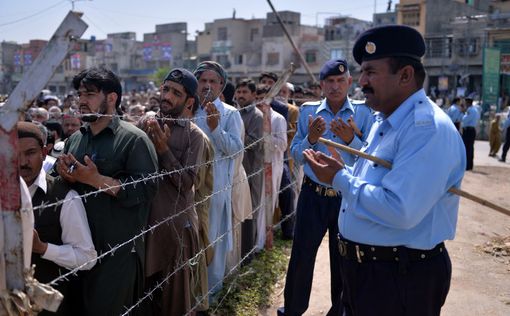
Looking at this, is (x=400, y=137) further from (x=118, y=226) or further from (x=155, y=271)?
(x=155, y=271)

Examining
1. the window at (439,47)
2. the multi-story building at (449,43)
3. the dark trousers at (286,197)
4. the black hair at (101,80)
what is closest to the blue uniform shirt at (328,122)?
the black hair at (101,80)

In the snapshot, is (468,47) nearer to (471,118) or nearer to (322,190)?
(471,118)

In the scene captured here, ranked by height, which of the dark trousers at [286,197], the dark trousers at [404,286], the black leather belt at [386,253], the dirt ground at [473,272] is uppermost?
the black leather belt at [386,253]

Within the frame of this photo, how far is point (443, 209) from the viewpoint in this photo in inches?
86.4

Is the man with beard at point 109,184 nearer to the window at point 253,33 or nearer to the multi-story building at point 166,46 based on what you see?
the window at point 253,33

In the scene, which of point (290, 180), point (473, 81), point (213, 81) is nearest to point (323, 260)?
point (290, 180)

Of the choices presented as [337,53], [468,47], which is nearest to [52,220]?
[468,47]

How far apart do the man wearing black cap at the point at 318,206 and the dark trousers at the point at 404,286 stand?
141 cm

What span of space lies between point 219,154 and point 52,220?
191 cm

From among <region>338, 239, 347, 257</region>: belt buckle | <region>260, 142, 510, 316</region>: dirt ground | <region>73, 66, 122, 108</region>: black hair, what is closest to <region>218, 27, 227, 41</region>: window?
<region>260, 142, 510, 316</region>: dirt ground

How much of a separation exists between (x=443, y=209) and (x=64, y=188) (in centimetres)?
181

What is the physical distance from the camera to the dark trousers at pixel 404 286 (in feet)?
7.27

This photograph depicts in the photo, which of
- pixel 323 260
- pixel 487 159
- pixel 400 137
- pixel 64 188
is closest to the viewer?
pixel 400 137

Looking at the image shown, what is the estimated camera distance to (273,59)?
57.8m
